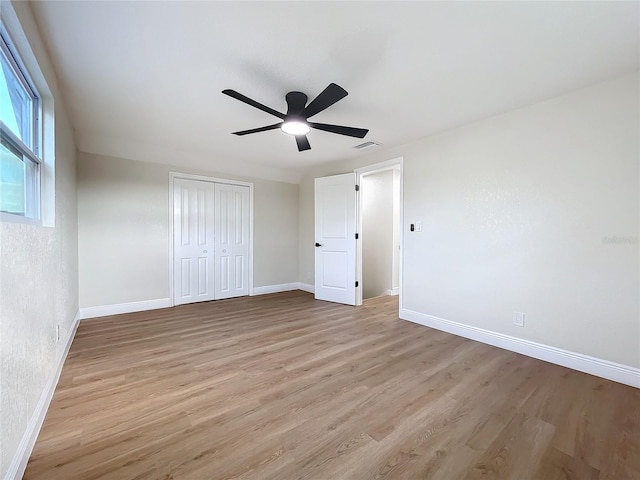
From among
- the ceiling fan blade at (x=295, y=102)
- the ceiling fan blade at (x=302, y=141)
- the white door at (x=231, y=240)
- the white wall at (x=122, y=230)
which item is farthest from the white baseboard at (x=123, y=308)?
the ceiling fan blade at (x=295, y=102)

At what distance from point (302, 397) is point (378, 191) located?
13.2 ft

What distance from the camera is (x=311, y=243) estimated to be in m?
5.46

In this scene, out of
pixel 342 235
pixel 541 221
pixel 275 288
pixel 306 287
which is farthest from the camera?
pixel 306 287

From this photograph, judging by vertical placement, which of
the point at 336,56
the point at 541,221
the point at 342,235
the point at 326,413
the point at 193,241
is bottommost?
the point at 326,413

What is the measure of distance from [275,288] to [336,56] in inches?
171

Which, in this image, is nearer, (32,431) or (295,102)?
(32,431)

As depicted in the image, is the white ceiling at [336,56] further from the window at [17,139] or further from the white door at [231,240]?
the white door at [231,240]

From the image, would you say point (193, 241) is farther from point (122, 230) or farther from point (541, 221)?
point (541, 221)

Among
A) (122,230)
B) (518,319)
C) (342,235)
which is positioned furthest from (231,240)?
(518,319)

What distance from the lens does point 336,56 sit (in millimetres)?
1889

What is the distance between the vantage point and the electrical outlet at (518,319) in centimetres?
267

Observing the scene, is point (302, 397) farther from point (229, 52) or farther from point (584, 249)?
point (584, 249)

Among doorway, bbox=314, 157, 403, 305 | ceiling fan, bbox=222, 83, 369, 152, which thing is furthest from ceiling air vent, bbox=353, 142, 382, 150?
ceiling fan, bbox=222, 83, 369, 152

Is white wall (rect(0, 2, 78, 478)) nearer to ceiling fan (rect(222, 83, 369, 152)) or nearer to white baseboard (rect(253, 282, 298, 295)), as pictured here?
ceiling fan (rect(222, 83, 369, 152))
